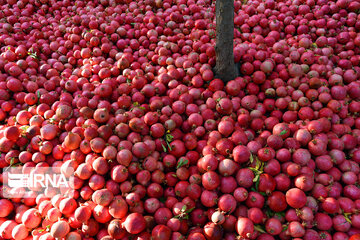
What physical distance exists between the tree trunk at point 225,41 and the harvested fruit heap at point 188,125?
0.64 feet

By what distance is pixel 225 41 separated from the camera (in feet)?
11.3

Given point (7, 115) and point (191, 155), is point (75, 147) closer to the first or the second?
point (191, 155)

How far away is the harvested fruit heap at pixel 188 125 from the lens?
8.30 feet

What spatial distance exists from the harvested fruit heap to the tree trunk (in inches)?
7.7

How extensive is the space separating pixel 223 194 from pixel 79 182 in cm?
168

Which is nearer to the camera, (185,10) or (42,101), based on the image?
(42,101)

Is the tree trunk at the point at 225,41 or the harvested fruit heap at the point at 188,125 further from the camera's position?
the tree trunk at the point at 225,41

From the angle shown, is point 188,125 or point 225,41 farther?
point 225,41

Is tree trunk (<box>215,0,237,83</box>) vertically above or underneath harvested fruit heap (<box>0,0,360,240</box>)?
above

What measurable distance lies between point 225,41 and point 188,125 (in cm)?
134

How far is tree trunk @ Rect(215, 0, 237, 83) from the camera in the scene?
3258 mm

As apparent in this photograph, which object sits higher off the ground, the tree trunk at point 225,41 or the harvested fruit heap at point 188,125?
the tree trunk at point 225,41

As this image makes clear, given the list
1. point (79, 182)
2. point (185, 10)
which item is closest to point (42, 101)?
point (79, 182)

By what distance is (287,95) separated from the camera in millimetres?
3609
